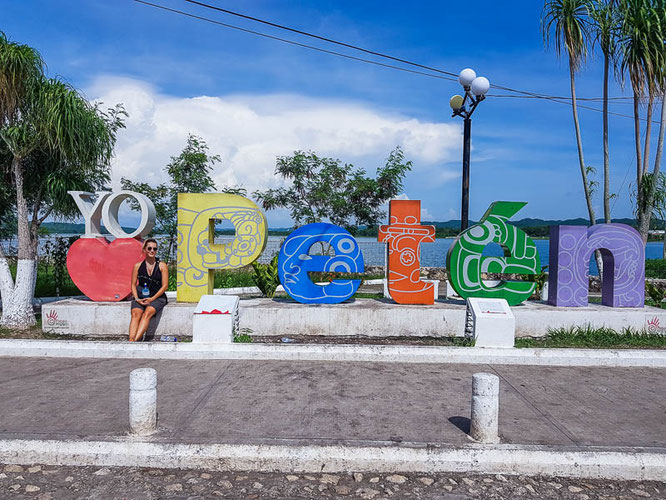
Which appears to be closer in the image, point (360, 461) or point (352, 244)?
point (360, 461)

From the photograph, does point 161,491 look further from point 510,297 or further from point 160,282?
point 510,297

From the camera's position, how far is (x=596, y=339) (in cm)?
888

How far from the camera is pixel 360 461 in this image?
13.4 ft

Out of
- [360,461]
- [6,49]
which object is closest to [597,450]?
[360,461]

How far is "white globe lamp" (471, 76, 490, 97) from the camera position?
34.0 ft

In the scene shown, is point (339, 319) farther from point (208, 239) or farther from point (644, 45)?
point (644, 45)

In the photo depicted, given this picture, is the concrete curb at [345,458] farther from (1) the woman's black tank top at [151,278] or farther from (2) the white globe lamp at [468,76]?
(2) the white globe lamp at [468,76]

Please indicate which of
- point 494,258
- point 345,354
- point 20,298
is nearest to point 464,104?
point 494,258

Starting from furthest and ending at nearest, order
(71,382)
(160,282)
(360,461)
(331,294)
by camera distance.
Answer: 1. (331,294)
2. (160,282)
3. (71,382)
4. (360,461)

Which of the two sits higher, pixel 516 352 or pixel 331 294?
pixel 331 294

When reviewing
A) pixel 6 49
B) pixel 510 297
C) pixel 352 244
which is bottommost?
pixel 510 297

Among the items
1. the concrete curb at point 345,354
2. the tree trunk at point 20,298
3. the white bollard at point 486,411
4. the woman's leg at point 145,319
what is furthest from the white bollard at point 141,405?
the tree trunk at point 20,298

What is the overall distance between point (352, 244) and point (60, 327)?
19.3 feet

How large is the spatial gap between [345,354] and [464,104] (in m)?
6.86
